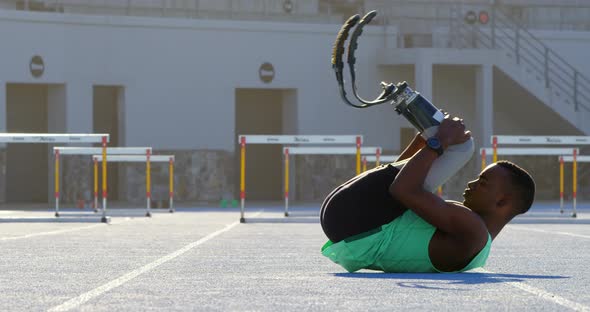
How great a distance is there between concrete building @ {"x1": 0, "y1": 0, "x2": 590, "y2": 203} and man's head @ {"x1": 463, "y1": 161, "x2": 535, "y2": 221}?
25735 mm

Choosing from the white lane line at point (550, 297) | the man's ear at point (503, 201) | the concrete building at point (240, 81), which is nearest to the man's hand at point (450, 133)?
the man's ear at point (503, 201)

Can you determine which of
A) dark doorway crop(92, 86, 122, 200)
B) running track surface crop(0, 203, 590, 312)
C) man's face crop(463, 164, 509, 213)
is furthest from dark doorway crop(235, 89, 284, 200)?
man's face crop(463, 164, 509, 213)

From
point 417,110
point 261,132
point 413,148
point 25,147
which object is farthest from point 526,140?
point 417,110

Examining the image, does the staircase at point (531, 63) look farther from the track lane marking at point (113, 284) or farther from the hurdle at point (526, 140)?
the track lane marking at point (113, 284)

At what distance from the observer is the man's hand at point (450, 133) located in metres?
9.17

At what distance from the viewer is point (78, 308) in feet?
22.6

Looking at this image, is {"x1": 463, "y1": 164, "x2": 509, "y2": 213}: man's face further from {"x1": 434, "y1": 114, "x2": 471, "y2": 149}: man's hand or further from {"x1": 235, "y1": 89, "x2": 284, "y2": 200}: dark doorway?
{"x1": 235, "y1": 89, "x2": 284, "y2": 200}: dark doorway

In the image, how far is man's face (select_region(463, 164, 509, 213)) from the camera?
9.34m

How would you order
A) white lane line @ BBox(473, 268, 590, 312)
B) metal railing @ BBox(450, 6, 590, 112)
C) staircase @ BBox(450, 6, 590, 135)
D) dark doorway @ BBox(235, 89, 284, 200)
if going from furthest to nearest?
dark doorway @ BBox(235, 89, 284, 200) < metal railing @ BBox(450, 6, 590, 112) < staircase @ BBox(450, 6, 590, 135) < white lane line @ BBox(473, 268, 590, 312)

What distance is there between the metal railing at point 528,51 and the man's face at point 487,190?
27592mm

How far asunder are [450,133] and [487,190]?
1.57 feet

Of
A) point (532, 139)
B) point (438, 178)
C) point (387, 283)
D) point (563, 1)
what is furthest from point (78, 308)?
point (563, 1)

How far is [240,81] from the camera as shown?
1451 inches

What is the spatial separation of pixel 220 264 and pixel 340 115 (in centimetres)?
2737
